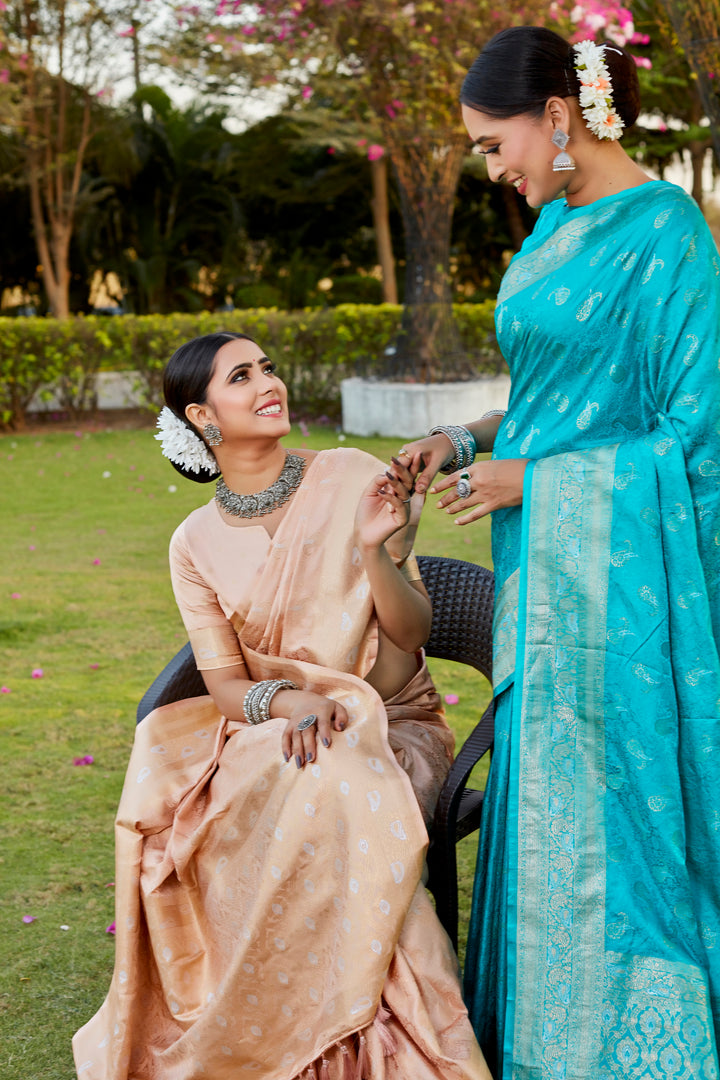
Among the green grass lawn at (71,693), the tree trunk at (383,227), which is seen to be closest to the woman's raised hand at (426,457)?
the green grass lawn at (71,693)

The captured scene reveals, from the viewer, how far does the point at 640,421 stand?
2152mm

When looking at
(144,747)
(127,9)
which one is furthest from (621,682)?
(127,9)

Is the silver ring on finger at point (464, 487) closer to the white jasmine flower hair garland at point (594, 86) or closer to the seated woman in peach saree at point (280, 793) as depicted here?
the seated woman in peach saree at point (280, 793)

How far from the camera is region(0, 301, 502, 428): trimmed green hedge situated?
12453 millimetres

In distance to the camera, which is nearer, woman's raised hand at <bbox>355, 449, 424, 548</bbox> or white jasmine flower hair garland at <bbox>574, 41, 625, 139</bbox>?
white jasmine flower hair garland at <bbox>574, 41, 625, 139</bbox>

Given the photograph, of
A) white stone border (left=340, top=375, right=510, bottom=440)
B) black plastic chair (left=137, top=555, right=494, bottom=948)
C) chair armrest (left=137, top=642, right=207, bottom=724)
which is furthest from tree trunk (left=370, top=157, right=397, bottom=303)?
chair armrest (left=137, top=642, right=207, bottom=724)

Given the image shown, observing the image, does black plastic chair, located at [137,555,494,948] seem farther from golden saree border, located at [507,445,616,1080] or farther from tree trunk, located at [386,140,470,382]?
tree trunk, located at [386,140,470,382]

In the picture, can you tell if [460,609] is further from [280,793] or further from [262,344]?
[262,344]

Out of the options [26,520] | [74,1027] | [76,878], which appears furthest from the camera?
[26,520]

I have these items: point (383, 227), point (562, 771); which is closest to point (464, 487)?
point (562, 771)

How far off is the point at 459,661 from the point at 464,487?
86cm

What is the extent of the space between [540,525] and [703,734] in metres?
0.48

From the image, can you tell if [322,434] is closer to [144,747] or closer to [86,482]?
[86,482]

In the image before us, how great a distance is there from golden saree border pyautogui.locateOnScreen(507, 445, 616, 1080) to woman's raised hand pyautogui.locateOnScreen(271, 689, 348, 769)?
1.25 feet
